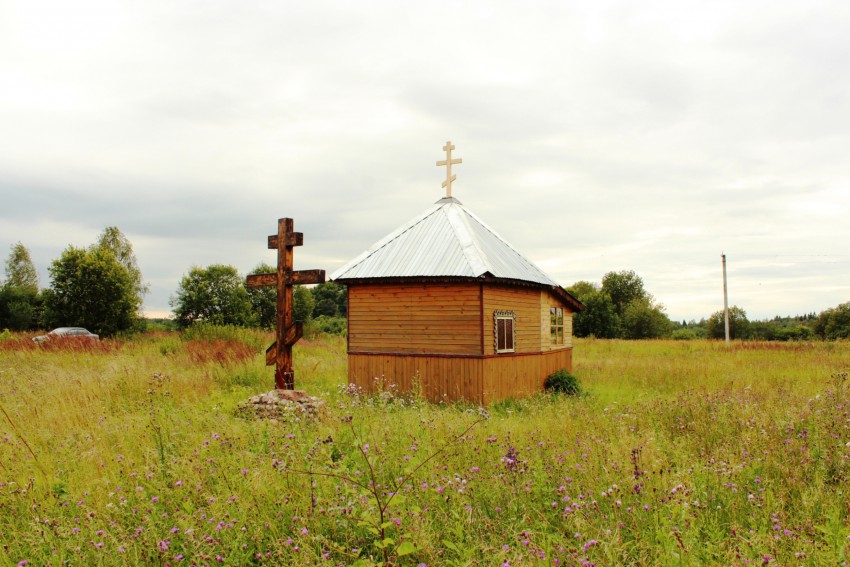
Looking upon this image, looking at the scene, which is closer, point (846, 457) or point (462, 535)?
point (462, 535)

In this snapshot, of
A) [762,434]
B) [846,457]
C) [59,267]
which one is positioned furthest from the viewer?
[59,267]

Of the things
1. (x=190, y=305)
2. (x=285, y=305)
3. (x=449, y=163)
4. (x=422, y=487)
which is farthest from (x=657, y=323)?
(x=422, y=487)

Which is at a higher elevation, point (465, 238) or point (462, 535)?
point (465, 238)

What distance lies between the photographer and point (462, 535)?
4.43 m

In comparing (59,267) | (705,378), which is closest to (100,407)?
(705,378)

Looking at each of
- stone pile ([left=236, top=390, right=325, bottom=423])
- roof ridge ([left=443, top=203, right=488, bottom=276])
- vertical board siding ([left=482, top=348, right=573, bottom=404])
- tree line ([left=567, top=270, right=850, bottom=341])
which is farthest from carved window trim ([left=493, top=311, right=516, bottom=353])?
tree line ([left=567, top=270, right=850, bottom=341])

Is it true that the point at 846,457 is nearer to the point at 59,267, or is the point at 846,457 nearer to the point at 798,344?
the point at 798,344

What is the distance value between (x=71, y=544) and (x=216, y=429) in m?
3.49

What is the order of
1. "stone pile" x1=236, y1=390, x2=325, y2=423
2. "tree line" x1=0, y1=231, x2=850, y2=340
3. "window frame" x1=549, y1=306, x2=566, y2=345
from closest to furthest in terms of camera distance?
"stone pile" x1=236, y1=390, x2=325, y2=423 < "window frame" x1=549, y1=306, x2=566, y2=345 < "tree line" x1=0, y1=231, x2=850, y2=340

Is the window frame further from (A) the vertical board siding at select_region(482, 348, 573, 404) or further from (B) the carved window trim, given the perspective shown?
(B) the carved window trim

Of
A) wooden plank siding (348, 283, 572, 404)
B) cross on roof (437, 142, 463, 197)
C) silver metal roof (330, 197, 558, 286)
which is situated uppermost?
cross on roof (437, 142, 463, 197)

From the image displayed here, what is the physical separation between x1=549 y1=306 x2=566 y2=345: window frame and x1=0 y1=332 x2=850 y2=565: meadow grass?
A: 828 centimetres

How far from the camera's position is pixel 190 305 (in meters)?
42.4

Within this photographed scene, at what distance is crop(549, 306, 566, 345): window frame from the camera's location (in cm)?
1895
